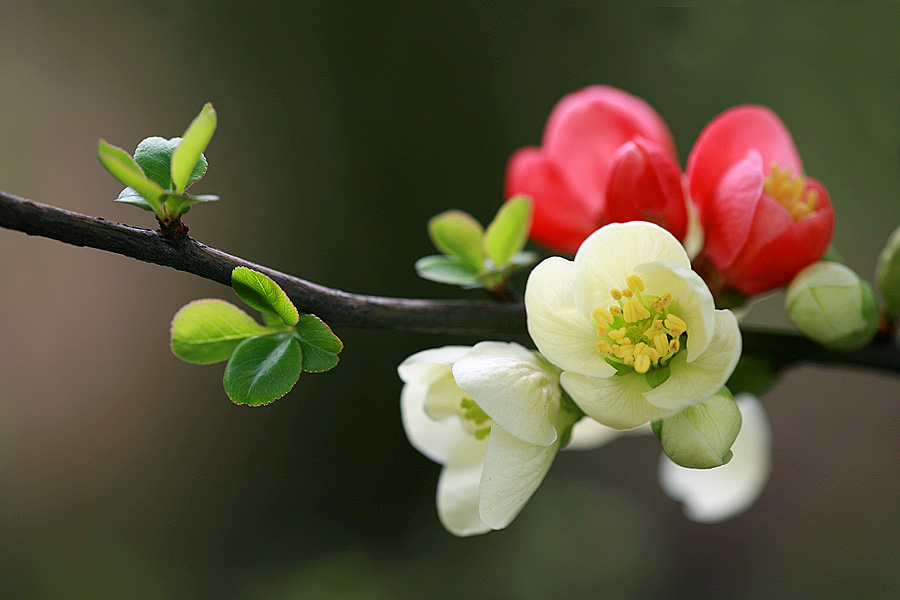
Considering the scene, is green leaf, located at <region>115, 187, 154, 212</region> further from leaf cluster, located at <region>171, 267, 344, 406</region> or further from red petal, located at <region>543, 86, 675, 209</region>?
red petal, located at <region>543, 86, 675, 209</region>

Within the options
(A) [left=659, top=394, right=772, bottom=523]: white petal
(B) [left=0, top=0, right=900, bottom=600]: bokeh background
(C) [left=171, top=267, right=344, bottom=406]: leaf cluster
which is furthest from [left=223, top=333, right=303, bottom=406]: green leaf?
(B) [left=0, top=0, right=900, bottom=600]: bokeh background

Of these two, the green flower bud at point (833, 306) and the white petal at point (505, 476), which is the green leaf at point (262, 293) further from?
the green flower bud at point (833, 306)

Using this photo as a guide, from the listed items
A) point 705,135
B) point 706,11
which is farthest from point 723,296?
point 706,11

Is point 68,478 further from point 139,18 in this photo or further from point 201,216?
point 139,18

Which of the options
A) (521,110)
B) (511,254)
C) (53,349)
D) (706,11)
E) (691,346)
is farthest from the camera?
(521,110)

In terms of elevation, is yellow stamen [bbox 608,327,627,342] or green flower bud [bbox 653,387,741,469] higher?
yellow stamen [bbox 608,327,627,342]

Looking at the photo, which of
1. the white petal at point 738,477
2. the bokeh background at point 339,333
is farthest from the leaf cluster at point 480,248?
the bokeh background at point 339,333

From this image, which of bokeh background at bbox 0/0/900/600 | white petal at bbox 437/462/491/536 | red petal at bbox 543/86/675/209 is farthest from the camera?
bokeh background at bbox 0/0/900/600

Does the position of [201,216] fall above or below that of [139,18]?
below
